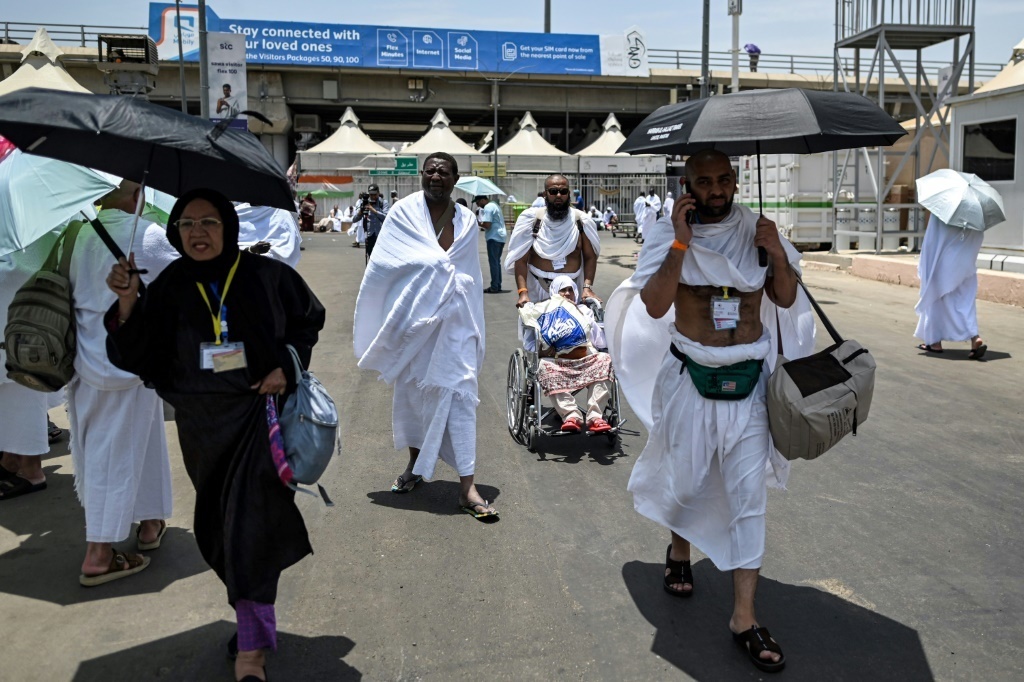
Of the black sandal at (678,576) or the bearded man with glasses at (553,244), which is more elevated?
the bearded man with glasses at (553,244)

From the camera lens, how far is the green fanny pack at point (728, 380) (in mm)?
3920

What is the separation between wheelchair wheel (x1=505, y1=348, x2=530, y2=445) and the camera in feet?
22.8

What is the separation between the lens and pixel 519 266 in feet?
25.5

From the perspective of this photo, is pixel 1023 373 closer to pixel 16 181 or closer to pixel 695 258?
pixel 695 258

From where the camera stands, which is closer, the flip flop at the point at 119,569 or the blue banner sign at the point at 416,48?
the flip flop at the point at 119,569

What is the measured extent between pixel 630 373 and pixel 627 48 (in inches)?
1892

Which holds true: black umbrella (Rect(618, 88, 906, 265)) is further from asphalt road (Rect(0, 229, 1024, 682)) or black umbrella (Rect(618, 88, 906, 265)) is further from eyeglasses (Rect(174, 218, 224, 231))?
eyeglasses (Rect(174, 218, 224, 231))

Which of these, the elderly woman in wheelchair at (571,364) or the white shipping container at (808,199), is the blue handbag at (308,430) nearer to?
the elderly woman in wheelchair at (571,364)

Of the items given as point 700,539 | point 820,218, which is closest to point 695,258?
point 700,539

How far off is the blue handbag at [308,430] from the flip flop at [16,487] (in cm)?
321

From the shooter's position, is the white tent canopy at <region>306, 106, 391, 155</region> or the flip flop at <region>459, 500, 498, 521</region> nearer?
the flip flop at <region>459, 500, 498, 521</region>

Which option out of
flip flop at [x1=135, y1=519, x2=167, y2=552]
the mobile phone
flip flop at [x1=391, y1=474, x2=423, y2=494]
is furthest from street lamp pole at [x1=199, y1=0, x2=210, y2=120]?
the mobile phone

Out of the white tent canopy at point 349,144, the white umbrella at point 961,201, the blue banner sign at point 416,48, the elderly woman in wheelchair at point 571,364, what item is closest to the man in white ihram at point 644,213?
the white umbrella at point 961,201

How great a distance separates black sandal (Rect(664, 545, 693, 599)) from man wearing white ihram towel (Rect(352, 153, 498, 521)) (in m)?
1.39
